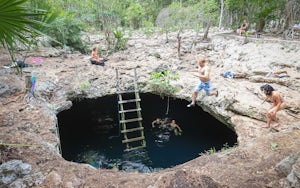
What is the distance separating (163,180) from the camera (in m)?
3.34

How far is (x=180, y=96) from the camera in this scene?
273 inches

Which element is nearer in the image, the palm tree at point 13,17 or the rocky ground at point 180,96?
the palm tree at point 13,17

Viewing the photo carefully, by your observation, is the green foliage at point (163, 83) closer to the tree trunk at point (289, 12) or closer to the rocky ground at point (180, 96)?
the rocky ground at point (180, 96)

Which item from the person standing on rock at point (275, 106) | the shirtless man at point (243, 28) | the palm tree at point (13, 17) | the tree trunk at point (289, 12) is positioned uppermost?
the tree trunk at point (289, 12)

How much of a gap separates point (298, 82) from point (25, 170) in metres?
7.33

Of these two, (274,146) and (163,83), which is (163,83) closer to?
(163,83)

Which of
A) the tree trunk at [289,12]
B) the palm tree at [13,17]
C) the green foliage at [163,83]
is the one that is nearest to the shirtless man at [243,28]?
the tree trunk at [289,12]

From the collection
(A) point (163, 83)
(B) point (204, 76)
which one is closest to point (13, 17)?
(B) point (204, 76)

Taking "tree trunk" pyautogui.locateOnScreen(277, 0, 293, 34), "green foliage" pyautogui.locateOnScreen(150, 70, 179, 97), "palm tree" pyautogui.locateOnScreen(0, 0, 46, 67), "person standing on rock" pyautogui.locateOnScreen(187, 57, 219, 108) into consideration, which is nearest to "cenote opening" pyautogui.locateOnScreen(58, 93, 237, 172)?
"green foliage" pyautogui.locateOnScreen(150, 70, 179, 97)

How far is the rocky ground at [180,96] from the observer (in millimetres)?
3299

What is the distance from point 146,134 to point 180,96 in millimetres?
2878

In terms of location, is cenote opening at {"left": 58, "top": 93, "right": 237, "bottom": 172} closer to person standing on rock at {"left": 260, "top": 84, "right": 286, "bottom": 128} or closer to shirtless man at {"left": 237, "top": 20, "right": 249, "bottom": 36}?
person standing on rock at {"left": 260, "top": 84, "right": 286, "bottom": 128}

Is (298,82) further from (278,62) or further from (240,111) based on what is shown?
(240,111)

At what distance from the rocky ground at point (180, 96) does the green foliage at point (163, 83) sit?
0.70 feet
